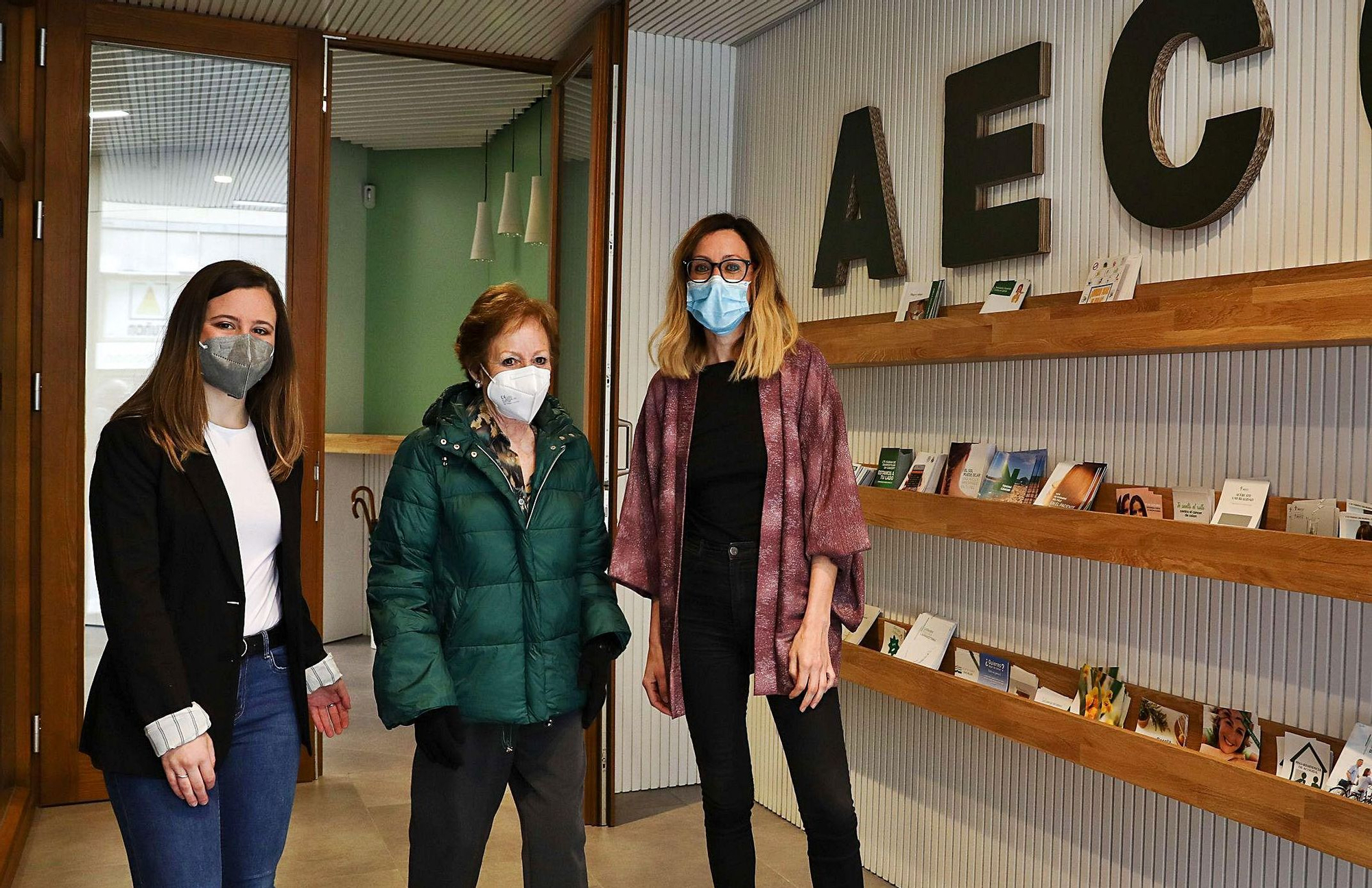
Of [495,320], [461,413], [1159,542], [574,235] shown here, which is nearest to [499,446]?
[461,413]

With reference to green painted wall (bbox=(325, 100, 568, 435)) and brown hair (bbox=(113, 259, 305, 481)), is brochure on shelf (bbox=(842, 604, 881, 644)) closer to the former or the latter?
brown hair (bbox=(113, 259, 305, 481))

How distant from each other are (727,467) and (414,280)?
16.1 ft

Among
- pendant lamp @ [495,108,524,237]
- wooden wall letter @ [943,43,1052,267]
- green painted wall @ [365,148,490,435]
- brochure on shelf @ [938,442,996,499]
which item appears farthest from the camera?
green painted wall @ [365,148,490,435]

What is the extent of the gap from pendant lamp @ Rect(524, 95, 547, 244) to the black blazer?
3.01 metres

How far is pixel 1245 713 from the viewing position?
2160 mm

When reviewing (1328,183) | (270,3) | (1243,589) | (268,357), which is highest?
(270,3)

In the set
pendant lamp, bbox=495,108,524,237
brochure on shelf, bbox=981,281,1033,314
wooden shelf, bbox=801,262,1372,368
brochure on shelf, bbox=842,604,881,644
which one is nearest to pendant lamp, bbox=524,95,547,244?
pendant lamp, bbox=495,108,524,237

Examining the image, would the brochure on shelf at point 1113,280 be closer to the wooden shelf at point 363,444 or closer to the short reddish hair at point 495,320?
the short reddish hair at point 495,320

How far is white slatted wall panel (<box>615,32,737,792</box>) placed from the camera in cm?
400

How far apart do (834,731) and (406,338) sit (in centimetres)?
498

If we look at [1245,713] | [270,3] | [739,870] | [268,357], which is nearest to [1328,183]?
[1245,713]

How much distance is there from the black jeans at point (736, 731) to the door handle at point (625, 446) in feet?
4.97

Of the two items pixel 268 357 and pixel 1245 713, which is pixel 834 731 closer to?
pixel 1245 713

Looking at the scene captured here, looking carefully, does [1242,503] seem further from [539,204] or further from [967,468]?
[539,204]
